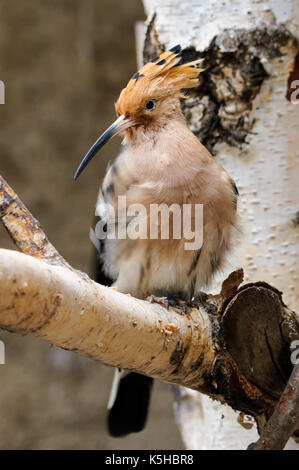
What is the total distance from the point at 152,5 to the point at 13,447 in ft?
7.59

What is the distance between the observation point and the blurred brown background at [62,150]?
370 cm

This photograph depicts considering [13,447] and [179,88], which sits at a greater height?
[179,88]

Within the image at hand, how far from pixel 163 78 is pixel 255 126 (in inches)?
10.9

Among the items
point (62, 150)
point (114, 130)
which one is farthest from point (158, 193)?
point (62, 150)

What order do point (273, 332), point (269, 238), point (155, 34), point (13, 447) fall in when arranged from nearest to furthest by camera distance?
point (273, 332) < point (269, 238) < point (155, 34) < point (13, 447)

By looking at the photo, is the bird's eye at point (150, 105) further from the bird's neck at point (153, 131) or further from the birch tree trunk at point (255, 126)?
the birch tree trunk at point (255, 126)

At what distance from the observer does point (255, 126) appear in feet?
6.42

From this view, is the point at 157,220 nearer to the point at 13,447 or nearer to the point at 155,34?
the point at 155,34

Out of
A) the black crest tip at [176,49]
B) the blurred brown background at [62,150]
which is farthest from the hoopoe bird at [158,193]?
the blurred brown background at [62,150]

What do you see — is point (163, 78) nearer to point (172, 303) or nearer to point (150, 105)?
point (150, 105)

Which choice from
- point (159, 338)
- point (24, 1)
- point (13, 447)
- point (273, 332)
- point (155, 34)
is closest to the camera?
point (159, 338)

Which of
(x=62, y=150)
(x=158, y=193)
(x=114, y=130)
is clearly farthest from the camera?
(x=62, y=150)

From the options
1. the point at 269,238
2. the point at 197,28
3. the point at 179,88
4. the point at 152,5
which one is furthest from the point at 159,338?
the point at 152,5

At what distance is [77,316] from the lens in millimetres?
1198
